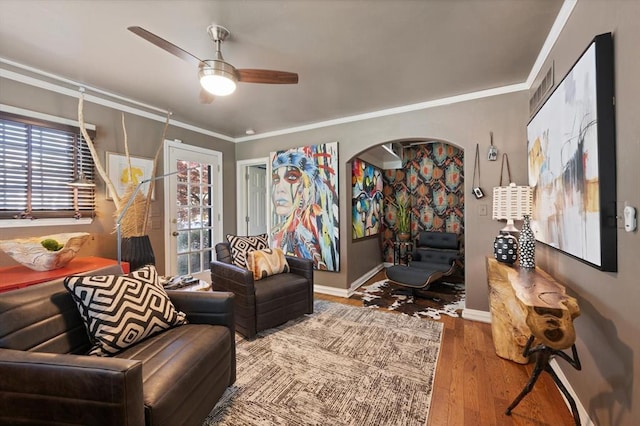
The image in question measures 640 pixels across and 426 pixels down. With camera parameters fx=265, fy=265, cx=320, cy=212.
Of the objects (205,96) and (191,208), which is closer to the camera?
(205,96)

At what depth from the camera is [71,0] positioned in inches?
64.4

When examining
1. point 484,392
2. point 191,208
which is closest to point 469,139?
point 484,392

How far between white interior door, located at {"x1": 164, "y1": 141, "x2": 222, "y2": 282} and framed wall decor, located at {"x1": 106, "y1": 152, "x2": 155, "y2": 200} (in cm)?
32

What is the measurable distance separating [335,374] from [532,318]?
1.33 m

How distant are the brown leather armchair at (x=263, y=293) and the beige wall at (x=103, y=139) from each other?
120 cm

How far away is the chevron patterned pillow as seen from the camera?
1.34 metres

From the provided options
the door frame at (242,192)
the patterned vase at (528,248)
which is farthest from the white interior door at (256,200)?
the patterned vase at (528,248)

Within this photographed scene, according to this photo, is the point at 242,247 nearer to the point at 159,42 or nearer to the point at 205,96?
the point at 205,96

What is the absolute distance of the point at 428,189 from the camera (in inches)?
200

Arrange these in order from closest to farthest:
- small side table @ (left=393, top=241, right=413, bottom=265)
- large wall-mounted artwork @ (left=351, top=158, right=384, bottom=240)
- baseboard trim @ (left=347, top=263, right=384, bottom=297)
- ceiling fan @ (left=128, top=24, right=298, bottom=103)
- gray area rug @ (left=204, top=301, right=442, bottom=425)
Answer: gray area rug @ (left=204, top=301, right=442, bottom=425), ceiling fan @ (left=128, top=24, right=298, bottom=103), baseboard trim @ (left=347, top=263, right=384, bottom=297), large wall-mounted artwork @ (left=351, top=158, right=384, bottom=240), small side table @ (left=393, top=241, right=413, bottom=265)

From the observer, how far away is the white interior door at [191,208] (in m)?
3.66

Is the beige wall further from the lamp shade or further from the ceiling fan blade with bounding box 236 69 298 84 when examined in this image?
the lamp shade

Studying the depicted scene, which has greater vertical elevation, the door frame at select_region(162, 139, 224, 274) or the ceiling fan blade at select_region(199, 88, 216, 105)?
the ceiling fan blade at select_region(199, 88, 216, 105)

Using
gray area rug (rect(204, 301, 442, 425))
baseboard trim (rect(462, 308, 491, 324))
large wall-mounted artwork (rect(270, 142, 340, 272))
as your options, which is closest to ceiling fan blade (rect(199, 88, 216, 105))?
large wall-mounted artwork (rect(270, 142, 340, 272))
